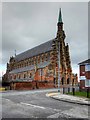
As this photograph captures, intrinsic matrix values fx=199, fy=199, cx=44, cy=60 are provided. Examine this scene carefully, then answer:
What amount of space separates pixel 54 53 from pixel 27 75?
14354mm

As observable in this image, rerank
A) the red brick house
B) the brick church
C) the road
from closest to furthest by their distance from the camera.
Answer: the road, the red brick house, the brick church

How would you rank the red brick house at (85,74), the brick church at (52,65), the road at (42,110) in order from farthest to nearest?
the brick church at (52,65), the red brick house at (85,74), the road at (42,110)

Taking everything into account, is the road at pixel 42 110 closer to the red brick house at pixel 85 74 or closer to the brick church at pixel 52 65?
the red brick house at pixel 85 74

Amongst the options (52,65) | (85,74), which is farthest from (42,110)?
(52,65)

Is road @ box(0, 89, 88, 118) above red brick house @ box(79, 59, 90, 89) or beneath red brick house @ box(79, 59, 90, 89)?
beneath

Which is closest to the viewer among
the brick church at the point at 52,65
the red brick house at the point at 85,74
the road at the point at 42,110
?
the road at the point at 42,110

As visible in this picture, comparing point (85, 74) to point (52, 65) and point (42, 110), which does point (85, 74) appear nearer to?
point (42, 110)

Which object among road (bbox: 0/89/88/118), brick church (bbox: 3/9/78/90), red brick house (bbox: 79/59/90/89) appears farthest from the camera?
brick church (bbox: 3/9/78/90)

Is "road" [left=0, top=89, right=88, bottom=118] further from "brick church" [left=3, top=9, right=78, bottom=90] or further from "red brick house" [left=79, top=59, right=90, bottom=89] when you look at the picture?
"brick church" [left=3, top=9, right=78, bottom=90]

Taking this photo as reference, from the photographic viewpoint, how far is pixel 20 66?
9412 centimetres

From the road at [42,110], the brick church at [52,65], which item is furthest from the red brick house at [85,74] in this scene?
the brick church at [52,65]

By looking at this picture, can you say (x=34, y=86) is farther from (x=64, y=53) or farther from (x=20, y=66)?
(x=20, y=66)

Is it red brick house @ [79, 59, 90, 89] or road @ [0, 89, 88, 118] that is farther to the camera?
red brick house @ [79, 59, 90, 89]

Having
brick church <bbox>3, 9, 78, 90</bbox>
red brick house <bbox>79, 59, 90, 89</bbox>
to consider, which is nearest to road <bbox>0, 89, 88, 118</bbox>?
red brick house <bbox>79, 59, 90, 89</bbox>
